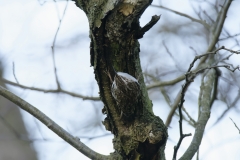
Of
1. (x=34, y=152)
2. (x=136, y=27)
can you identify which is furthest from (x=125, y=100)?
(x=34, y=152)

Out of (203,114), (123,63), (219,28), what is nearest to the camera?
(123,63)

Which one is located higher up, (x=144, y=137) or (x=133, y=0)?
(x=133, y=0)

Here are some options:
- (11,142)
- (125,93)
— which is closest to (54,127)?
(125,93)

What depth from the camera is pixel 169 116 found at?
90.5 inches

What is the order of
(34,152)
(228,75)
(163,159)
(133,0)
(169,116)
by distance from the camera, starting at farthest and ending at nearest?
(34,152), (228,75), (169,116), (163,159), (133,0)

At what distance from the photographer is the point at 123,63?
1.21 metres

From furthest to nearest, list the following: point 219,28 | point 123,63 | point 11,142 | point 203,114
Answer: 1. point 11,142
2. point 219,28
3. point 203,114
4. point 123,63

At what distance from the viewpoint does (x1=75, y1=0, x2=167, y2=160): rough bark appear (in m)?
1.16

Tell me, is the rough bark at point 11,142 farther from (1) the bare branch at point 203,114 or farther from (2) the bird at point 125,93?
(2) the bird at point 125,93

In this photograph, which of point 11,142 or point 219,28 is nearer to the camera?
point 219,28

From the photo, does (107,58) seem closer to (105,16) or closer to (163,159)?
(105,16)

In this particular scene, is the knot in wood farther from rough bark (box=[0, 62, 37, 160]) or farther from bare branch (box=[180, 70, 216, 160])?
rough bark (box=[0, 62, 37, 160])

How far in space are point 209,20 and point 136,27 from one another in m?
1.83

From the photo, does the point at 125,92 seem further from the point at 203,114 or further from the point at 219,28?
the point at 219,28
